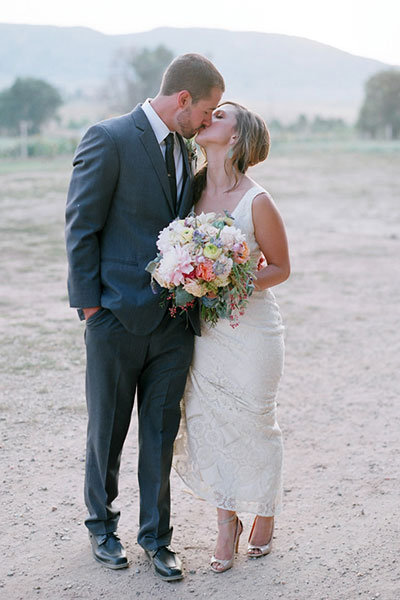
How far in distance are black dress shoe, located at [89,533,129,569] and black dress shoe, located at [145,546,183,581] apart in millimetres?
138

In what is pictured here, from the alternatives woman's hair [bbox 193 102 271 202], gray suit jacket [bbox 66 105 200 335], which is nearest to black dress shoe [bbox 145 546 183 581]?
gray suit jacket [bbox 66 105 200 335]

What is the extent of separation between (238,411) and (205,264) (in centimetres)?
92

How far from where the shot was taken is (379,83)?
5850cm

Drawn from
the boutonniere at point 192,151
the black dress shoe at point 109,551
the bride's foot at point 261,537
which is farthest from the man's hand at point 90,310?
the bride's foot at point 261,537

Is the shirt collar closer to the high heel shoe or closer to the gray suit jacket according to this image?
the gray suit jacket

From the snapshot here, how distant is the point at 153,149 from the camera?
3533 mm

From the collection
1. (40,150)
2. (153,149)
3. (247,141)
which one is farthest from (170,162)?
(40,150)

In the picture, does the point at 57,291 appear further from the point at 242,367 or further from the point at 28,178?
the point at 28,178

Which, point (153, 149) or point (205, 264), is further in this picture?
point (153, 149)

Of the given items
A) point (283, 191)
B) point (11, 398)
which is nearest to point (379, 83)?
point (283, 191)

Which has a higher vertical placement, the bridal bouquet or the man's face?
the man's face

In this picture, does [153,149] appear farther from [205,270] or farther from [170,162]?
[205,270]

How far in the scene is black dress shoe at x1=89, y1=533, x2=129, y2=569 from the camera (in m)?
3.83

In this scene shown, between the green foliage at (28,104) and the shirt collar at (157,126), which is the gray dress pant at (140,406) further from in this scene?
the green foliage at (28,104)
